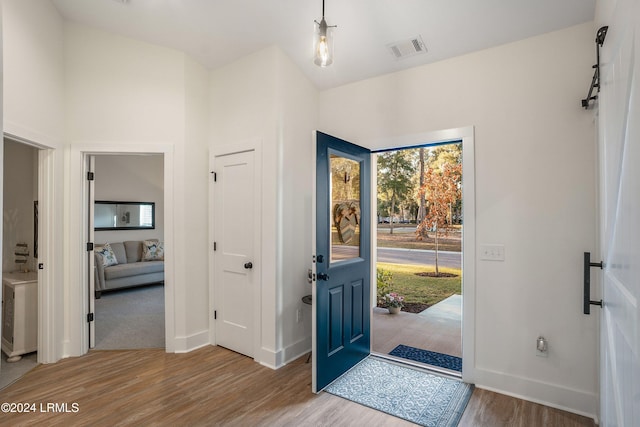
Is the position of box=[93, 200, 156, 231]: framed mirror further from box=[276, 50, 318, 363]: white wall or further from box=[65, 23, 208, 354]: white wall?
box=[276, 50, 318, 363]: white wall

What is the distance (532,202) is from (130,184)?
7187 mm

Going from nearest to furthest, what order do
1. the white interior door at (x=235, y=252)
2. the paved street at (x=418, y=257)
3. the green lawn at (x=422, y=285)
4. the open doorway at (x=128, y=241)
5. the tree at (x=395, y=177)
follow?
the white interior door at (x=235, y=252) → the open doorway at (x=128, y=241) → the green lawn at (x=422, y=285) → the paved street at (x=418, y=257) → the tree at (x=395, y=177)

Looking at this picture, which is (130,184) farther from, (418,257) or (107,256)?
(418,257)

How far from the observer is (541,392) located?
2.51 m

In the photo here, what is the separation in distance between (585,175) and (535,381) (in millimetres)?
1580

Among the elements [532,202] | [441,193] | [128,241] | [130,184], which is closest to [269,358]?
[532,202]

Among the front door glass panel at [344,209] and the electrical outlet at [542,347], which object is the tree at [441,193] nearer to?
the front door glass panel at [344,209]

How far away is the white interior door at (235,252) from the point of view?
Result: 3.36m

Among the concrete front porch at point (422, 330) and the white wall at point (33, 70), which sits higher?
the white wall at point (33, 70)

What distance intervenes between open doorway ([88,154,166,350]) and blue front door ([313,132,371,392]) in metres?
2.74

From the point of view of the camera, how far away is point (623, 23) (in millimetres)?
1259

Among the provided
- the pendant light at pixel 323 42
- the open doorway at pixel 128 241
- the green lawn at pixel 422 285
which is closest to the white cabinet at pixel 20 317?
the open doorway at pixel 128 241

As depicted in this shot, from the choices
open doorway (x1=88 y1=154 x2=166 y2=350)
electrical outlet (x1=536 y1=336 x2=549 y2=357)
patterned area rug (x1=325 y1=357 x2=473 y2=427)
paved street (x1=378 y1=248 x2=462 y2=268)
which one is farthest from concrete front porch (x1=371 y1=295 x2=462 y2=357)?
open doorway (x1=88 y1=154 x2=166 y2=350)

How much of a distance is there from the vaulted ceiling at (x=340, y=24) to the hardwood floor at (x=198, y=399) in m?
2.84
